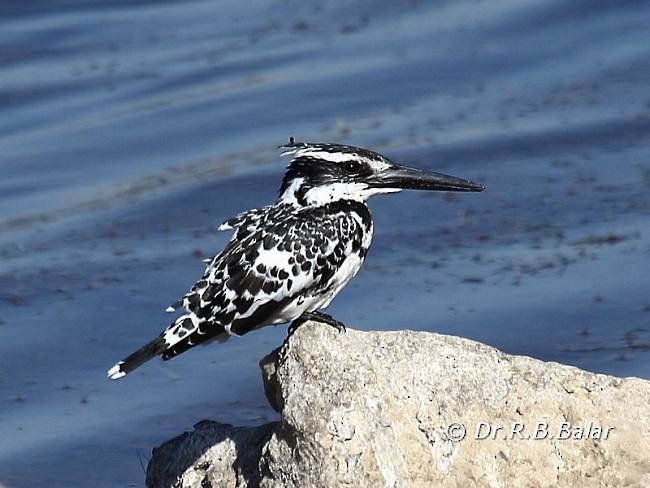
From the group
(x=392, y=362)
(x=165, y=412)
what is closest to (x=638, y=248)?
(x=165, y=412)

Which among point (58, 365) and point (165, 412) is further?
point (58, 365)

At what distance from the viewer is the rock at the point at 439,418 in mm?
5324

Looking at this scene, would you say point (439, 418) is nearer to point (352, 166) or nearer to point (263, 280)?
point (263, 280)

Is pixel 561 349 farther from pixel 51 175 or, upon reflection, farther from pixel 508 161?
pixel 51 175

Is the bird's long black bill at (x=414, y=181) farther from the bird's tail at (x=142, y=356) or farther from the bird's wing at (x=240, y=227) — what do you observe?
the bird's tail at (x=142, y=356)

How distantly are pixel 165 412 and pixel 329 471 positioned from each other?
255 cm

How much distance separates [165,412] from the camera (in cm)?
769

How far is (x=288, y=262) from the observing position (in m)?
→ 5.83

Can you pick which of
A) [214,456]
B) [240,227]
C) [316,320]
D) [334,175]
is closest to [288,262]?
[316,320]

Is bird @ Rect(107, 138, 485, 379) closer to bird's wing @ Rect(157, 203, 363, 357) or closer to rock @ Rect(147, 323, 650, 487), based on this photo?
bird's wing @ Rect(157, 203, 363, 357)

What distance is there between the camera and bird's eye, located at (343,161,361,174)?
6133mm

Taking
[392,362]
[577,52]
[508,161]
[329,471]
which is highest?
[577,52]

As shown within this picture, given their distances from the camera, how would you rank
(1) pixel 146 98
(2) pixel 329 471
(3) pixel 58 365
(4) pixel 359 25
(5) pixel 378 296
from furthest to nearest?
(4) pixel 359 25 < (1) pixel 146 98 < (5) pixel 378 296 < (3) pixel 58 365 < (2) pixel 329 471

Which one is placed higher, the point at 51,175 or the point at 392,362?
the point at 51,175
